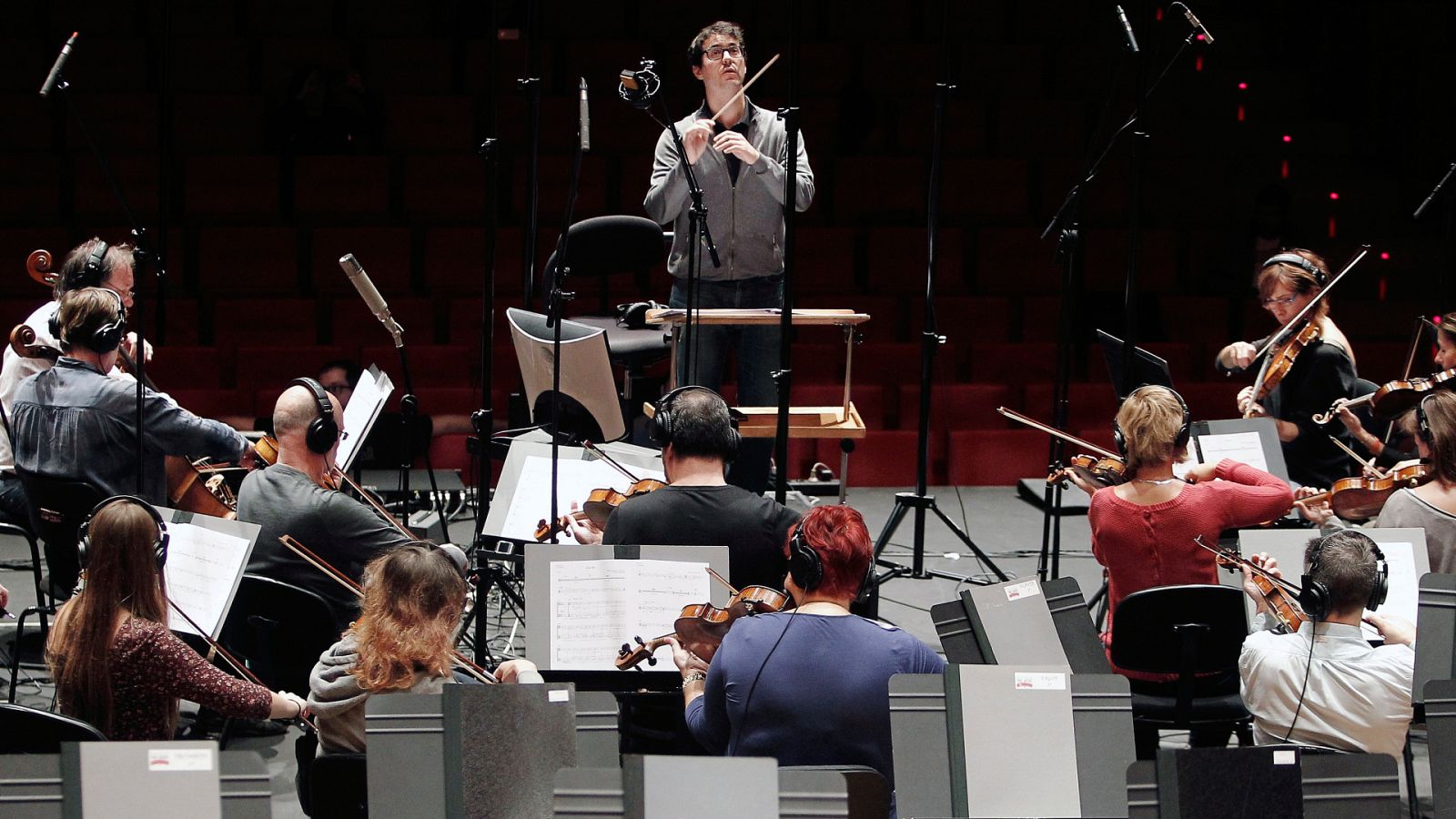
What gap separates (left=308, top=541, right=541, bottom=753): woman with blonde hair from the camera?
9.02 feet

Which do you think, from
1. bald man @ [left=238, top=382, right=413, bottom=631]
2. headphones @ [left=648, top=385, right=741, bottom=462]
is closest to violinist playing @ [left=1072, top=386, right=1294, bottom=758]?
headphones @ [left=648, top=385, right=741, bottom=462]

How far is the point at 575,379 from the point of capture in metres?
4.51

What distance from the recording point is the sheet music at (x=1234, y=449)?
4.28 metres

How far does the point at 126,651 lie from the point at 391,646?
1.96 feet

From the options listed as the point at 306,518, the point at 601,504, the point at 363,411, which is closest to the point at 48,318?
the point at 363,411

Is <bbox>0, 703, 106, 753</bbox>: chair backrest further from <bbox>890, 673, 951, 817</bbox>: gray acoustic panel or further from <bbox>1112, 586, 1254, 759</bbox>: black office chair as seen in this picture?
<bbox>1112, 586, 1254, 759</bbox>: black office chair

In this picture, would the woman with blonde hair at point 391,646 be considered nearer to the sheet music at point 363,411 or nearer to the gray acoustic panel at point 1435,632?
the sheet music at point 363,411

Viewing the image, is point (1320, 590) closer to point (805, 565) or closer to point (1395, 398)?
point (805, 565)

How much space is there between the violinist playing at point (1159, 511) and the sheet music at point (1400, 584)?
30cm

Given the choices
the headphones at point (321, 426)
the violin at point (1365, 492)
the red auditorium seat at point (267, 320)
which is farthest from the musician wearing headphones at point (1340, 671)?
the red auditorium seat at point (267, 320)

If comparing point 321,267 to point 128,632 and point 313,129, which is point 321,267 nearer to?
point 313,129

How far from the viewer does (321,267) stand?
26.0ft

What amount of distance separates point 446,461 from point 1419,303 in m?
5.82

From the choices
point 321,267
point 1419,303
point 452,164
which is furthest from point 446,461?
point 1419,303
